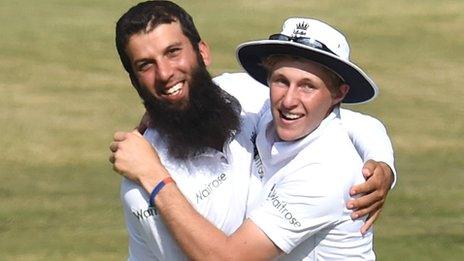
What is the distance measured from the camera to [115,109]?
13516 millimetres

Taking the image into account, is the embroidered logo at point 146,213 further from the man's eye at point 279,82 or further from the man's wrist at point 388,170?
the man's wrist at point 388,170

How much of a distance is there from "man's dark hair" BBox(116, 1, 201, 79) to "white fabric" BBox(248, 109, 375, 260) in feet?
2.21

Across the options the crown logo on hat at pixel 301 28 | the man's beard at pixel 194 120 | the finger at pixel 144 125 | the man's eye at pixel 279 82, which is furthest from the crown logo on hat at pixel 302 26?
the finger at pixel 144 125

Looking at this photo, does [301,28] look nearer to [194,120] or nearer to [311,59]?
[311,59]

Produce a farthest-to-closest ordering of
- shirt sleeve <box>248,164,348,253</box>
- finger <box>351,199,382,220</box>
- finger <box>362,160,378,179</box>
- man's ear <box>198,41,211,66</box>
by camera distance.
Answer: man's ear <box>198,41,211,66</box> < finger <box>362,160,378,179</box> < finger <box>351,199,382,220</box> < shirt sleeve <box>248,164,348,253</box>

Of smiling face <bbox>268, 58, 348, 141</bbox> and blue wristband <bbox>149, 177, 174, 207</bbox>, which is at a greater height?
smiling face <bbox>268, 58, 348, 141</bbox>

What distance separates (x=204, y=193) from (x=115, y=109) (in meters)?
8.41

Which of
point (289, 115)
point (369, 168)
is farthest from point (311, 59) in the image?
point (369, 168)

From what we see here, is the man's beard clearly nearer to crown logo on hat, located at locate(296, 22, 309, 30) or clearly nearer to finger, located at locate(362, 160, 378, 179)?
crown logo on hat, located at locate(296, 22, 309, 30)

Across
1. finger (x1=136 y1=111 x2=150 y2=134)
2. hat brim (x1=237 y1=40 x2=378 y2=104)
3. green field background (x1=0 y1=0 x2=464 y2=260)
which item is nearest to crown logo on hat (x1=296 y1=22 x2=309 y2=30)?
hat brim (x1=237 y1=40 x2=378 y2=104)

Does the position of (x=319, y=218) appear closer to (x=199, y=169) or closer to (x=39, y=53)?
(x=199, y=169)

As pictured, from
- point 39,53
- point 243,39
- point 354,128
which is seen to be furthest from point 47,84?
point 354,128

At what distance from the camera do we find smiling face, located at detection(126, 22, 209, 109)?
5242 mm

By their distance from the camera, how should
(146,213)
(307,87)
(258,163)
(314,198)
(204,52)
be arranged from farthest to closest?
(204,52), (258,163), (146,213), (307,87), (314,198)
